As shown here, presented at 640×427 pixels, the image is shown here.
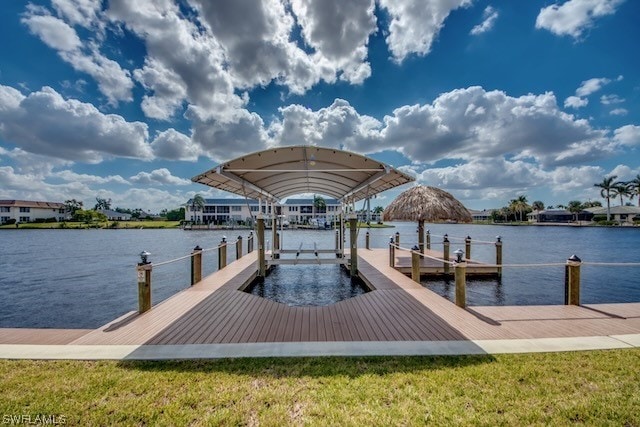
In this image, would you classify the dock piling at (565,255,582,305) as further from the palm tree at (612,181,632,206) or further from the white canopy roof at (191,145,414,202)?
the palm tree at (612,181,632,206)

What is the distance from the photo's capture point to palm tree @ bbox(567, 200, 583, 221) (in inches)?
3391

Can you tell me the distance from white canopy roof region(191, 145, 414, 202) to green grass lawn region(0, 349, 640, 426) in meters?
5.45

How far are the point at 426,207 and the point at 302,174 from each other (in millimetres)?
6830

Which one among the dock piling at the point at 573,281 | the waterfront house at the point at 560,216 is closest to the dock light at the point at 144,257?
the dock piling at the point at 573,281

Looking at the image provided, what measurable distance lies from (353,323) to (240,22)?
11742 mm

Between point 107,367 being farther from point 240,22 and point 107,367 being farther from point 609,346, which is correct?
point 240,22

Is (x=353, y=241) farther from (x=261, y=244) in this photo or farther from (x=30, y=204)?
(x=30, y=204)

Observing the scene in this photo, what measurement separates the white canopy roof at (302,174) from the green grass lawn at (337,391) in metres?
5.45

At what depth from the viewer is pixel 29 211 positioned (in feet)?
284

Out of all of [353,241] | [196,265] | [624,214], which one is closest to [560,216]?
[624,214]

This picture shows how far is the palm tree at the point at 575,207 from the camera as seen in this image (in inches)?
3391

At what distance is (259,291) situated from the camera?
34.5 ft

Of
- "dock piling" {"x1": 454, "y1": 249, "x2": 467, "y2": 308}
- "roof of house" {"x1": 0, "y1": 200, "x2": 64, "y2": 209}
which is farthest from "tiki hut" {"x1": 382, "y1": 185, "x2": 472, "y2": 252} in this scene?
"roof of house" {"x1": 0, "y1": 200, "x2": 64, "y2": 209}

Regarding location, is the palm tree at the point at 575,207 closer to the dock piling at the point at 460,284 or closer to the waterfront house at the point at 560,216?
the waterfront house at the point at 560,216
